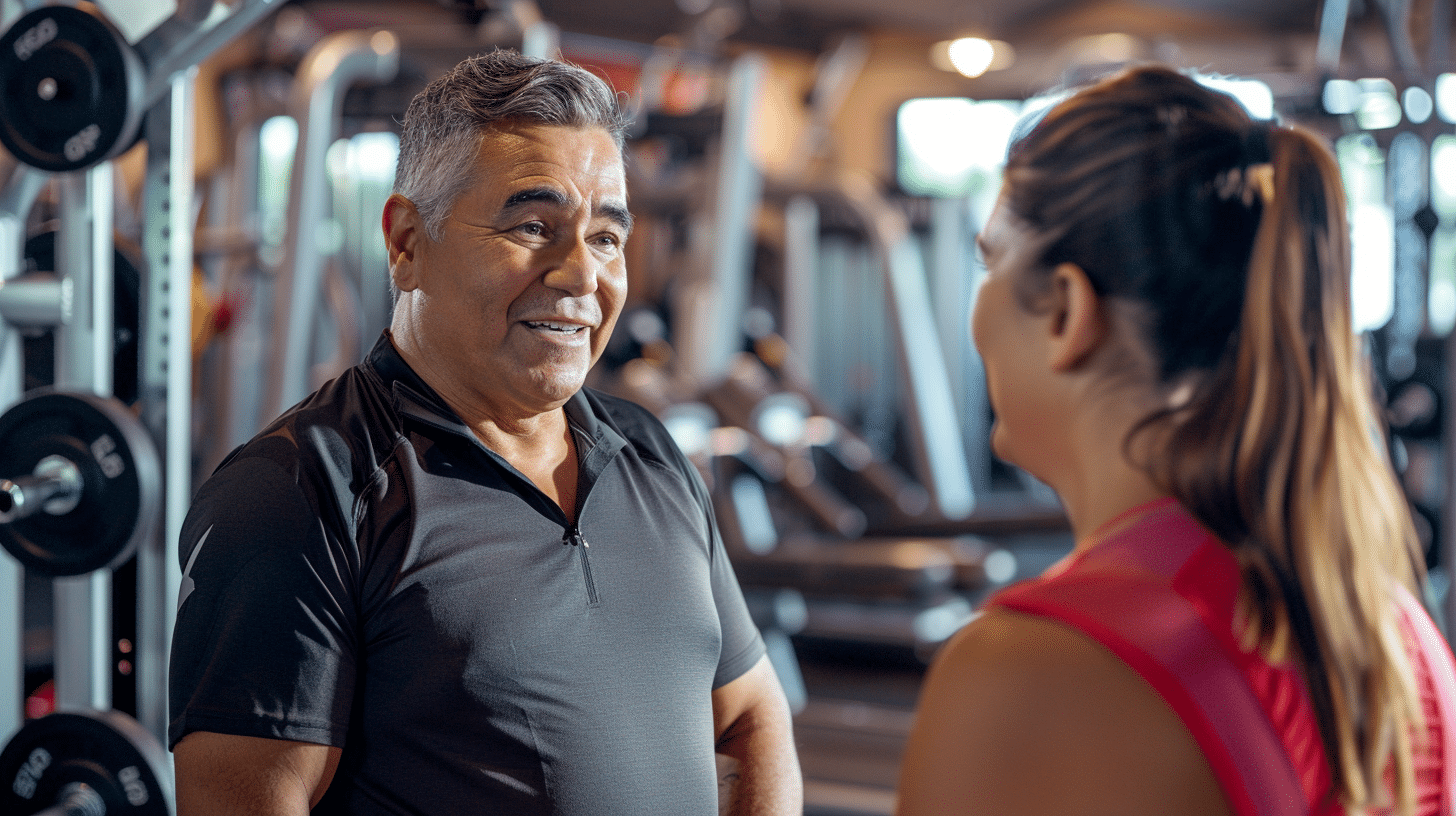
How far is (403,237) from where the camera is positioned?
1.23 metres

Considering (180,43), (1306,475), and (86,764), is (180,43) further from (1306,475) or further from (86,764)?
(1306,475)

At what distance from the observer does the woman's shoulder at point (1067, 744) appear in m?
0.62

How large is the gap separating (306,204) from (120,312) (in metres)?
1.88

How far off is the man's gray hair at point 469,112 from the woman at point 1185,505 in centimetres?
58

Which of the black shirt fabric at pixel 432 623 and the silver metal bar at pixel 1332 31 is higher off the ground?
the silver metal bar at pixel 1332 31

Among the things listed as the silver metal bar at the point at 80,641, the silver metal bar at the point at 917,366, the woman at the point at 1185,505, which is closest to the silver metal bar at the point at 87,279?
the silver metal bar at the point at 80,641

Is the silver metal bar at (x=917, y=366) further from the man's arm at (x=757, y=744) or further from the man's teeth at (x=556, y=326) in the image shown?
the man's teeth at (x=556, y=326)

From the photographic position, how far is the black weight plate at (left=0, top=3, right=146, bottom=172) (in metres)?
1.72

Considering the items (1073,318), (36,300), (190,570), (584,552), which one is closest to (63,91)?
(36,300)

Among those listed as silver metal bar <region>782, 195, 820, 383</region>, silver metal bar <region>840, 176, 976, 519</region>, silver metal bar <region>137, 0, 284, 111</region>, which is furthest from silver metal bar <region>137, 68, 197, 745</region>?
silver metal bar <region>782, 195, 820, 383</region>

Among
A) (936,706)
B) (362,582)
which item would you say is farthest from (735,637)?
(936,706)

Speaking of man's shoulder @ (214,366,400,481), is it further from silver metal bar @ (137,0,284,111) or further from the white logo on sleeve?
silver metal bar @ (137,0,284,111)

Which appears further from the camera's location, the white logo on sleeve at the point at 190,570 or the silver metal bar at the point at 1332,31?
the silver metal bar at the point at 1332,31

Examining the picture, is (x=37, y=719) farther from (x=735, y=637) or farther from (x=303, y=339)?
(x=303, y=339)
